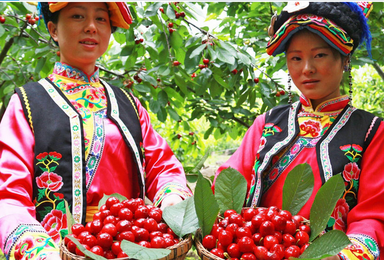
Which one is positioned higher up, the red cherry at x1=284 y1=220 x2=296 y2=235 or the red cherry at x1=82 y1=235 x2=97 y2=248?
the red cherry at x1=284 y1=220 x2=296 y2=235

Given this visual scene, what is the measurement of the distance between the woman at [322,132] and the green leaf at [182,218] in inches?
17.3

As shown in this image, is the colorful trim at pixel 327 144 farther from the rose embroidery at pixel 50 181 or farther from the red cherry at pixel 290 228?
the rose embroidery at pixel 50 181

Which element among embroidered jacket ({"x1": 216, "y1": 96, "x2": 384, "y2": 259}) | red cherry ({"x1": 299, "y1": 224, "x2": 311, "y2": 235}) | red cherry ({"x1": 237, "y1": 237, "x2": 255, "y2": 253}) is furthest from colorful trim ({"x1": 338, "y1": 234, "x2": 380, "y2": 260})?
red cherry ({"x1": 237, "y1": 237, "x2": 255, "y2": 253})

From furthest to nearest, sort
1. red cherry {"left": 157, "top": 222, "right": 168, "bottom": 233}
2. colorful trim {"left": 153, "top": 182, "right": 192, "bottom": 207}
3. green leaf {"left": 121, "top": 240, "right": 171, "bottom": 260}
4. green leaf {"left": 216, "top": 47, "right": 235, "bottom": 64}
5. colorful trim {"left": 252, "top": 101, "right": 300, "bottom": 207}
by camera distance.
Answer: green leaf {"left": 216, "top": 47, "right": 235, "bottom": 64}
colorful trim {"left": 252, "top": 101, "right": 300, "bottom": 207}
colorful trim {"left": 153, "top": 182, "right": 192, "bottom": 207}
red cherry {"left": 157, "top": 222, "right": 168, "bottom": 233}
green leaf {"left": 121, "top": 240, "right": 171, "bottom": 260}

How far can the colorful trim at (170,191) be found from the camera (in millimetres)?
1402

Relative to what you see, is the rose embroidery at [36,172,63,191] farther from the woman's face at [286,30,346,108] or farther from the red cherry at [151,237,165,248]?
the woman's face at [286,30,346,108]

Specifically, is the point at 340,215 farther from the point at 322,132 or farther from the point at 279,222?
the point at 279,222

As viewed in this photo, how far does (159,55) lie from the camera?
7.53ft

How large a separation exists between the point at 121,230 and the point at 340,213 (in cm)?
85

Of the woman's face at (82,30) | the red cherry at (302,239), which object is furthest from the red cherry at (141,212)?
the woman's face at (82,30)

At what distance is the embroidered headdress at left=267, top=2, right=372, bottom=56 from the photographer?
1.44m

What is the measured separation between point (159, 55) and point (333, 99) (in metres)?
1.16

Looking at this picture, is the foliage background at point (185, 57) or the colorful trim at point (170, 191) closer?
the colorful trim at point (170, 191)

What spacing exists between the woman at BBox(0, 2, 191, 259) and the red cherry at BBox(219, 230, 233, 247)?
0.36 metres
